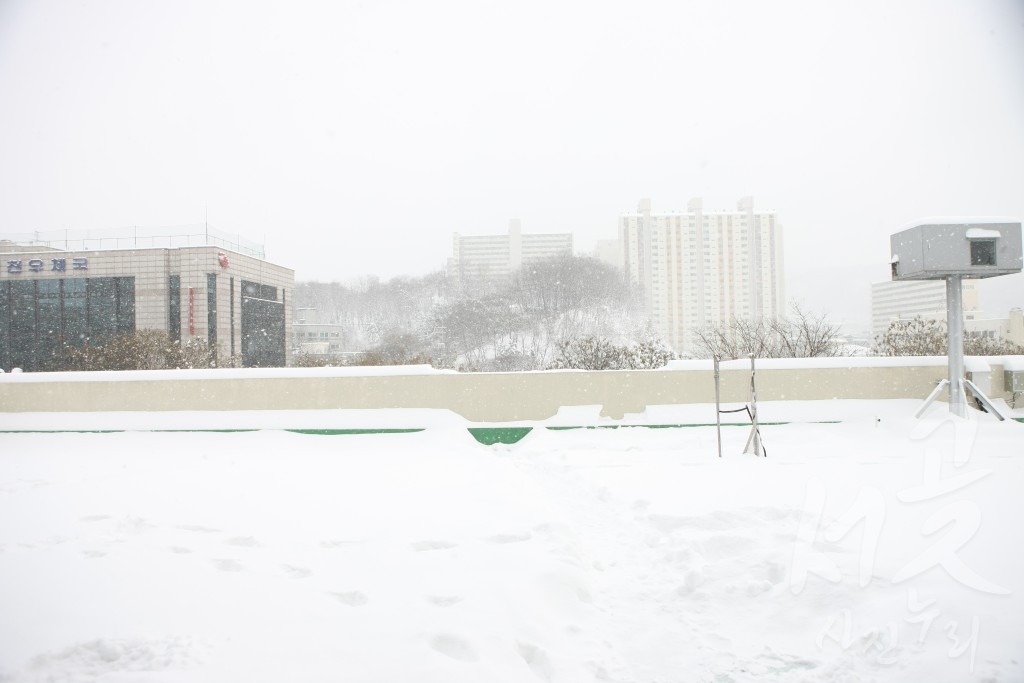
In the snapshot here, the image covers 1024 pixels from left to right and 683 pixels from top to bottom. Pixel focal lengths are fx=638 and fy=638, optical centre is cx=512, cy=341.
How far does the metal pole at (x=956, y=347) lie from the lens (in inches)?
410

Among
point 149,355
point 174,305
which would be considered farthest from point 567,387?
point 174,305

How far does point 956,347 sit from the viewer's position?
10500 mm

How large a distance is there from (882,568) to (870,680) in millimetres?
1388

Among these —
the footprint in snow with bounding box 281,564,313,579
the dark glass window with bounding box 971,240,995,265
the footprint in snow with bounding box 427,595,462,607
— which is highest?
the dark glass window with bounding box 971,240,995,265

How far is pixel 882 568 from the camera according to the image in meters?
4.45

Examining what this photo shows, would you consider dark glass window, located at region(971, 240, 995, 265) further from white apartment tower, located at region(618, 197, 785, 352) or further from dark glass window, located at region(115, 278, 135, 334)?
white apartment tower, located at region(618, 197, 785, 352)

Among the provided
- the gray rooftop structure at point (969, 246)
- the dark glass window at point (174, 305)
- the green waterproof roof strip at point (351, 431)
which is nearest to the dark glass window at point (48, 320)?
the dark glass window at point (174, 305)

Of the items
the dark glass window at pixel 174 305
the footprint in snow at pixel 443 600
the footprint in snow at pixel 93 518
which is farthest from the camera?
the dark glass window at pixel 174 305

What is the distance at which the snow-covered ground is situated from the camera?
134 inches

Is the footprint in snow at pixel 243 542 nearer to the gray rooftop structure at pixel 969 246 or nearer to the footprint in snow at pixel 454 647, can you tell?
the footprint in snow at pixel 454 647

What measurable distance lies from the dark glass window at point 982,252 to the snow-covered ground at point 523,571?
3286mm

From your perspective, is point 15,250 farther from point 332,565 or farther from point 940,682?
point 940,682

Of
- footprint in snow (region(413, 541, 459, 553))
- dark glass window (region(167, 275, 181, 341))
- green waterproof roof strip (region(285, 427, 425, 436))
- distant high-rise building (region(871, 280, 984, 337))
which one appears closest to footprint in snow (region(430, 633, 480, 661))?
footprint in snow (region(413, 541, 459, 553))

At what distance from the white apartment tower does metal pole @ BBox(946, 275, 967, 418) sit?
73.4 m
